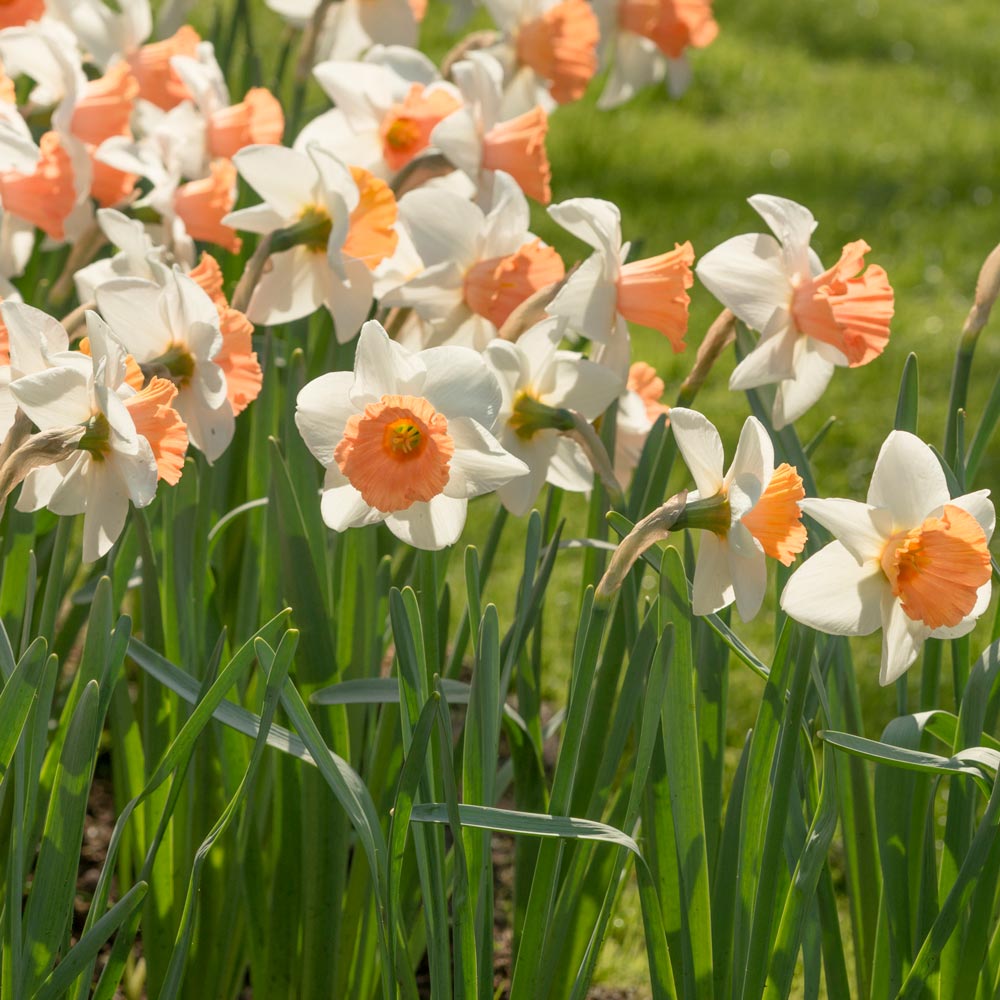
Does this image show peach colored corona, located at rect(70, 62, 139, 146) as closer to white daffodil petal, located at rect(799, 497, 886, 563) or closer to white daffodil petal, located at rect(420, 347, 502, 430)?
white daffodil petal, located at rect(420, 347, 502, 430)

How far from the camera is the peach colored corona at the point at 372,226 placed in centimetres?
137

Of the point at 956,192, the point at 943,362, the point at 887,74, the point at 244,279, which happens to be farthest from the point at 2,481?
the point at 887,74

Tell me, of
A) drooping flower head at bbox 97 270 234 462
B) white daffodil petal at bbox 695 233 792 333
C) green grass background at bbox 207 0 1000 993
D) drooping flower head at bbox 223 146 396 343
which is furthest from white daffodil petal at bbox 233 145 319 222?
green grass background at bbox 207 0 1000 993

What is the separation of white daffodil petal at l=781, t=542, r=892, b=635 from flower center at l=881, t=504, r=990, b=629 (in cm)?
2

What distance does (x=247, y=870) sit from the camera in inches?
50.1

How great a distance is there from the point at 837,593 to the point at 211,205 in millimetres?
887

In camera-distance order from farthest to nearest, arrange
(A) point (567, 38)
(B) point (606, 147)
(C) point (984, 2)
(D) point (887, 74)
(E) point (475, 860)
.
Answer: (C) point (984, 2), (D) point (887, 74), (B) point (606, 147), (A) point (567, 38), (E) point (475, 860)

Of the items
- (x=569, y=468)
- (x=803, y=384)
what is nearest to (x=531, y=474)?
(x=569, y=468)

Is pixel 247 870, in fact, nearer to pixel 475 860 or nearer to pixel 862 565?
pixel 475 860

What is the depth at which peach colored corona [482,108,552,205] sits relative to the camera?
152 cm

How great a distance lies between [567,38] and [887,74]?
154 inches

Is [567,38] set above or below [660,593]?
above

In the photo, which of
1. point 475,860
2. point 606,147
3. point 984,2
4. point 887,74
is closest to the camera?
point 475,860

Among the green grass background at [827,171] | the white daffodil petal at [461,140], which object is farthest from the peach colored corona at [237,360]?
the green grass background at [827,171]
